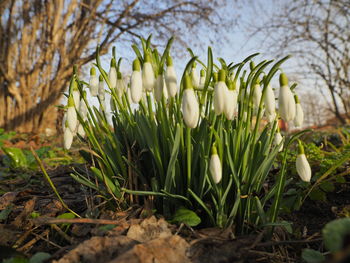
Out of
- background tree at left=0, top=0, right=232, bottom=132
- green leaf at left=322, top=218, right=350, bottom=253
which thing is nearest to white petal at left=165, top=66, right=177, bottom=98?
green leaf at left=322, top=218, right=350, bottom=253

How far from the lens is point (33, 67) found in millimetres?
9055

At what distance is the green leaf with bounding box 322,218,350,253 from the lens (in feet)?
2.68

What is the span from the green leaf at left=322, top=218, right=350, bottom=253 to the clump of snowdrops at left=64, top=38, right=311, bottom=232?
0.88ft

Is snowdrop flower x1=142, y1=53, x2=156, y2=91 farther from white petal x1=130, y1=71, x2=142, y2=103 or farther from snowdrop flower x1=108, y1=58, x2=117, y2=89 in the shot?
snowdrop flower x1=108, y1=58, x2=117, y2=89

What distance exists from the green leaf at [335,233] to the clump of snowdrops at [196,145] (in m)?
0.27

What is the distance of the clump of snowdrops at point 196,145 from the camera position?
44.4 inches

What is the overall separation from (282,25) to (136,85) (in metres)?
10.3

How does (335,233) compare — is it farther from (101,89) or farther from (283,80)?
(101,89)

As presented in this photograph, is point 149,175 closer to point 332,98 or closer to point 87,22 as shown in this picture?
point 87,22

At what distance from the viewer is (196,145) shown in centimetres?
126

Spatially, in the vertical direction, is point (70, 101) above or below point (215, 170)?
above

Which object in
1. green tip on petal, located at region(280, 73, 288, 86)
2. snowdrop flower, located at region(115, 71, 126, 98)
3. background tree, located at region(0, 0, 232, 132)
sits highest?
background tree, located at region(0, 0, 232, 132)

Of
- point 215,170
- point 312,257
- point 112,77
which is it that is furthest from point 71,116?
point 312,257

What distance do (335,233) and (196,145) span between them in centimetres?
59
